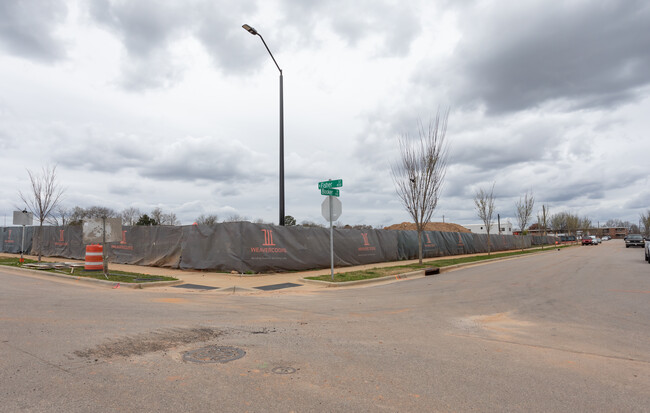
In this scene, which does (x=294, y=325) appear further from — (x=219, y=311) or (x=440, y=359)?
(x=440, y=359)

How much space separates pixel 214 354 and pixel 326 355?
1374 mm

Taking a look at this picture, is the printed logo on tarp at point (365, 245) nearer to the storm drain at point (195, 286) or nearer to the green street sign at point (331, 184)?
the green street sign at point (331, 184)

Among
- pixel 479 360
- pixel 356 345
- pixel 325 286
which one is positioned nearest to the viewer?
pixel 479 360

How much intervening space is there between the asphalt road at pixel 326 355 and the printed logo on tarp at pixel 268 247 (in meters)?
5.92

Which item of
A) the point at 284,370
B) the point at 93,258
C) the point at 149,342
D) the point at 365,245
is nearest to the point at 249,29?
the point at 93,258

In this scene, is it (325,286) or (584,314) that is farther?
(325,286)

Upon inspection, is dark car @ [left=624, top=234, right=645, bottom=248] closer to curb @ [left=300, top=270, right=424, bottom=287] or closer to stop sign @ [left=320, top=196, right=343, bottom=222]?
curb @ [left=300, top=270, right=424, bottom=287]

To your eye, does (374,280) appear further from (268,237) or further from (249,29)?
(249,29)

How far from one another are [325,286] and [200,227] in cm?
636

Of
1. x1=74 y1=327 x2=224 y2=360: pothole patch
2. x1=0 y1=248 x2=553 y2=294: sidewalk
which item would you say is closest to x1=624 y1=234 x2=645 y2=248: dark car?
x1=0 y1=248 x2=553 y2=294: sidewalk

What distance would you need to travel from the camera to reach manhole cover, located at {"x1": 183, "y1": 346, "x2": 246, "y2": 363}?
446 centimetres

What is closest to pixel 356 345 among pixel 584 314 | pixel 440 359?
pixel 440 359

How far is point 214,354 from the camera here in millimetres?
4684

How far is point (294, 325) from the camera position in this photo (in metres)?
6.43
